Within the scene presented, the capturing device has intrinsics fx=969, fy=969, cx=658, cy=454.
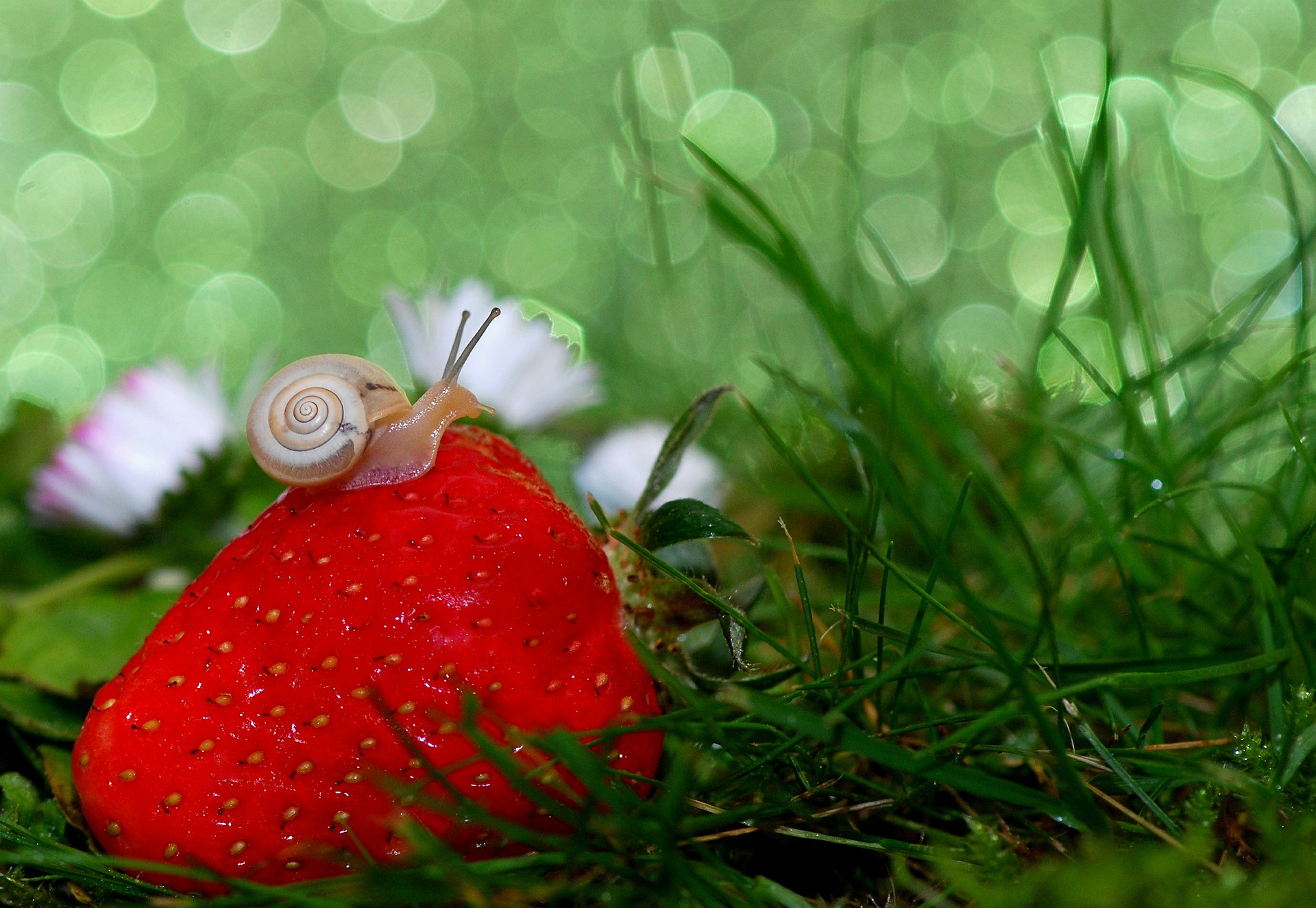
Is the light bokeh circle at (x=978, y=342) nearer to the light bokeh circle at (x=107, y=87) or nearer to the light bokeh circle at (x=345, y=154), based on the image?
the light bokeh circle at (x=345, y=154)

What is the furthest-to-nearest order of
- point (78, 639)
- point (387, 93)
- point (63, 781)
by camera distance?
point (387, 93) < point (78, 639) < point (63, 781)

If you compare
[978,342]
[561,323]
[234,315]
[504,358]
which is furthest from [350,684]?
[234,315]

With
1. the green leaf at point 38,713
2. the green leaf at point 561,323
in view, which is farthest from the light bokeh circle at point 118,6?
the green leaf at point 38,713

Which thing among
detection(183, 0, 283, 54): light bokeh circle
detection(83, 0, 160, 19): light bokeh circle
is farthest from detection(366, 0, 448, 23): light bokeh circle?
detection(83, 0, 160, 19): light bokeh circle

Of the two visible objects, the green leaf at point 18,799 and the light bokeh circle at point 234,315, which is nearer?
the green leaf at point 18,799

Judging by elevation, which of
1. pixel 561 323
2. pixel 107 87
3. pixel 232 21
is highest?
pixel 232 21

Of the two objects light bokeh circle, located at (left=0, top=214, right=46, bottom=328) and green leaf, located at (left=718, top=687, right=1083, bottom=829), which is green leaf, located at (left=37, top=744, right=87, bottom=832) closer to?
green leaf, located at (left=718, top=687, right=1083, bottom=829)

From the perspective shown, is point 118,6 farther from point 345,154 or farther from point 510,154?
point 510,154
